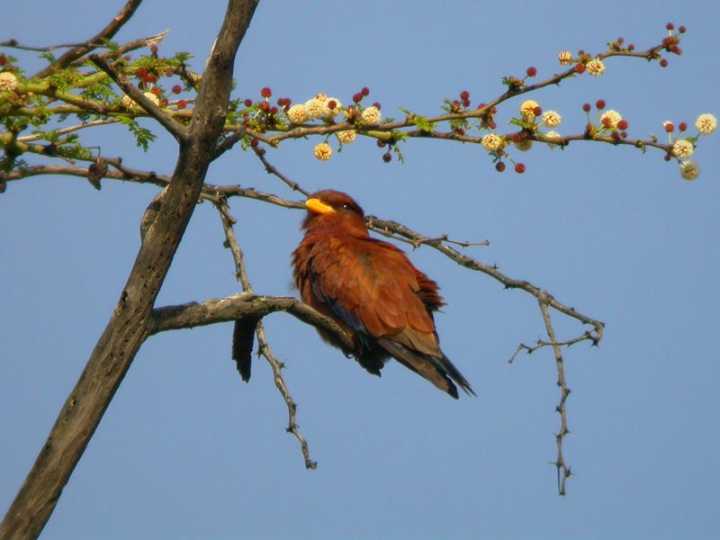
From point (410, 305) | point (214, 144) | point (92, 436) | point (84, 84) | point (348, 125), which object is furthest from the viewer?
point (410, 305)

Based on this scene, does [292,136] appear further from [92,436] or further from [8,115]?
[92,436]

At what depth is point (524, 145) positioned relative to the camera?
4867 mm

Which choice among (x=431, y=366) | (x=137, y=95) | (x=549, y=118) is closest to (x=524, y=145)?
(x=549, y=118)

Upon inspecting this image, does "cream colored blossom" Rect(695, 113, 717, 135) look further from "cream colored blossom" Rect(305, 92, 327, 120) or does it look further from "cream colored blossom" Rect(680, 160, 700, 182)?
"cream colored blossom" Rect(305, 92, 327, 120)

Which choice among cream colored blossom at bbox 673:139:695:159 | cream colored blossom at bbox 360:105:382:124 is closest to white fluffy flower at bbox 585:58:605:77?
cream colored blossom at bbox 673:139:695:159

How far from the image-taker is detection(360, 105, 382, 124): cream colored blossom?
185 inches

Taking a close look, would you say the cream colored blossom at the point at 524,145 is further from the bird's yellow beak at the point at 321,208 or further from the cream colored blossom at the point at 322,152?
the bird's yellow beak at the point at 321,208

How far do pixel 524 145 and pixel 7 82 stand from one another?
195cm

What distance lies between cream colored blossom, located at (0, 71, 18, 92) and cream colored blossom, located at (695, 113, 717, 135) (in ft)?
8.57

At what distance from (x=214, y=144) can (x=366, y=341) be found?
241 centimetres

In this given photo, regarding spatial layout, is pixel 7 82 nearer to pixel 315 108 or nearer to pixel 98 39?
pixel 98 39

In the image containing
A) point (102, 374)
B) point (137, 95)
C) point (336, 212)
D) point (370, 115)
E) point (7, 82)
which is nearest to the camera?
point (137, 95)

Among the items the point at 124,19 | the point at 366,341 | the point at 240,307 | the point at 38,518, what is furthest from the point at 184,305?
the point at 366,341

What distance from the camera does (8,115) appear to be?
416 cm
